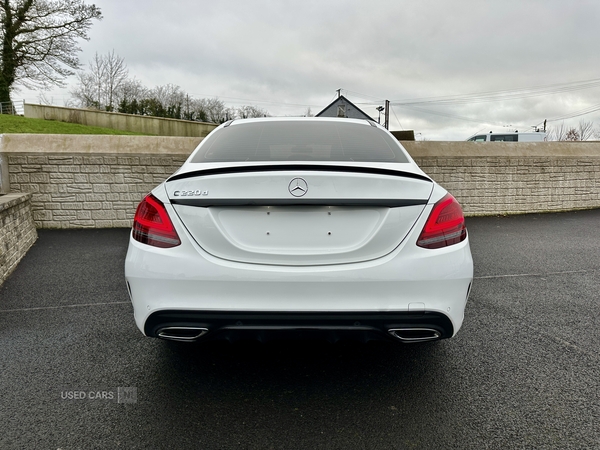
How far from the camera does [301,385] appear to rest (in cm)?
235

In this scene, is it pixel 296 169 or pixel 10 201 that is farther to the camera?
A: pixel 10 201

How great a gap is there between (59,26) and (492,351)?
28.5 meters

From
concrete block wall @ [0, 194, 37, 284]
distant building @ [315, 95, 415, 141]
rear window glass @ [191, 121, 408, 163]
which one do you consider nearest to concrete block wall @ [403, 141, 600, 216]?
rear window glass @ [191, 121, 408, 163]

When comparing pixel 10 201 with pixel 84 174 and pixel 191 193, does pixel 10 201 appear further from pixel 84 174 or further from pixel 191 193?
pixel 191 193

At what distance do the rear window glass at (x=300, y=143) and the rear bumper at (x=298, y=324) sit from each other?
90 centimetres

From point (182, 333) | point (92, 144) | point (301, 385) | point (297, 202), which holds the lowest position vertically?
point (301, 385)

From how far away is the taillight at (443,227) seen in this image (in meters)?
1.98

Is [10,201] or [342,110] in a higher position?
[342,110]

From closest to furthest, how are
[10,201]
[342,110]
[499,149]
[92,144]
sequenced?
[10,201] < [92,144] < [499,149] < [342,110]

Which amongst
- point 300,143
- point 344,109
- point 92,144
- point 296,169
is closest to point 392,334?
point 296,169

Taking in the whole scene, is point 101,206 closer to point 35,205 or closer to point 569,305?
point 35,205

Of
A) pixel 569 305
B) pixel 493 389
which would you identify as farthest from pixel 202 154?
pixel 569 305

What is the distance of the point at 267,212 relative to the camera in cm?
195

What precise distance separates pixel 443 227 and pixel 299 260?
0.74 m
